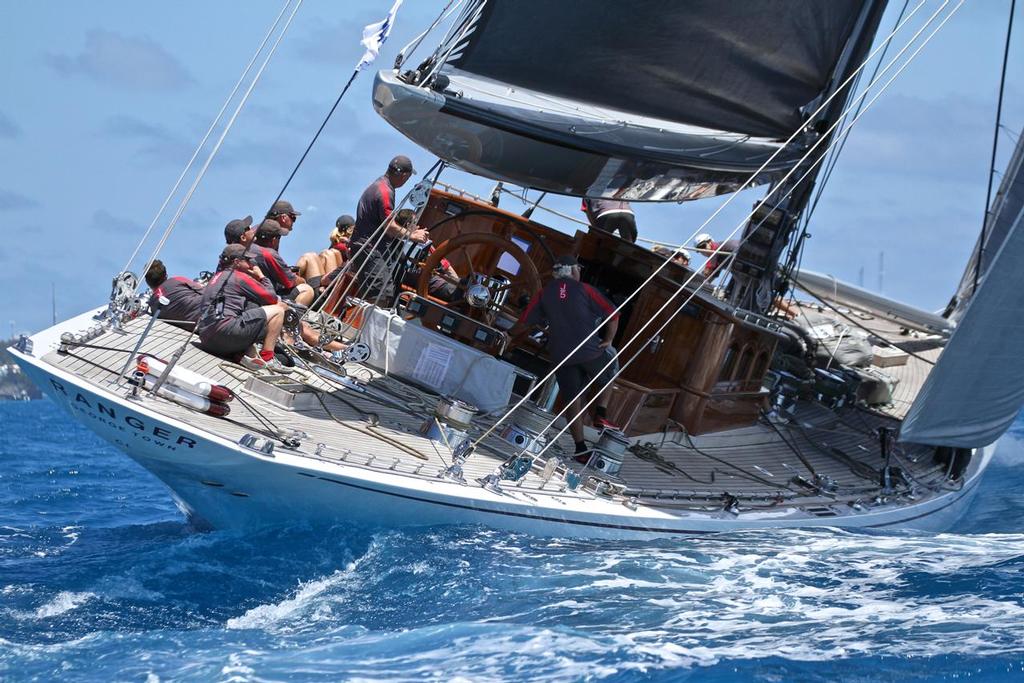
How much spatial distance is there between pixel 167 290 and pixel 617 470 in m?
4.21

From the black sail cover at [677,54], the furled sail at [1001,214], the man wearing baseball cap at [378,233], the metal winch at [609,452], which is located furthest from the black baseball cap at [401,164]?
the furled sail at [1001,214]

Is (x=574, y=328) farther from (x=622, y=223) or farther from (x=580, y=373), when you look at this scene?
(x=622, y=223)

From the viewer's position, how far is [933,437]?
→ 11688mm

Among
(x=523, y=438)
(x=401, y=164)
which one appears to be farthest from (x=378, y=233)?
(x=523, y=438)

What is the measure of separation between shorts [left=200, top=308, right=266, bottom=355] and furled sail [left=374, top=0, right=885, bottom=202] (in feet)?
6.57

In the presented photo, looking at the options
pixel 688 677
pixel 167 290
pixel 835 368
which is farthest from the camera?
pixel 835 368

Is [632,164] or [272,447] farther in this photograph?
[632,164]

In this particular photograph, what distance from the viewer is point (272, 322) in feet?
35.2

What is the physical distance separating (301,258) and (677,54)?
466 centimetres

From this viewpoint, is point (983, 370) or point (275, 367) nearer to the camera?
point (275, 367)

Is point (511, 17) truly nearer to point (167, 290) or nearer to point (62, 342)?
point (167, 290)

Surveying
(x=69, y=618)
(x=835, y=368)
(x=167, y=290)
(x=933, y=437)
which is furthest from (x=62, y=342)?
(x=835, y=368)

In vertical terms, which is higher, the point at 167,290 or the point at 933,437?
the point at 933,437

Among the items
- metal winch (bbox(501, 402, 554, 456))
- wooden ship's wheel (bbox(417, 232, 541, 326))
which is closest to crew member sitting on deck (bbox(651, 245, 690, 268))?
wooden ship's wheel (bbox(417, 232, 541, 326))
